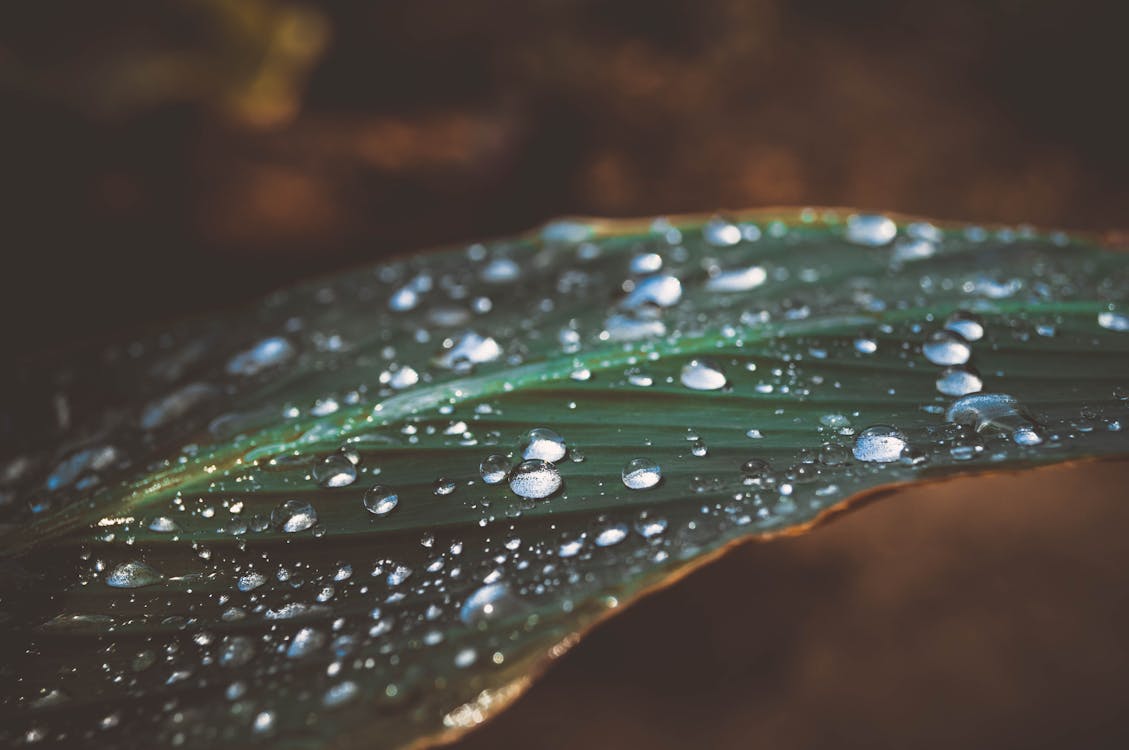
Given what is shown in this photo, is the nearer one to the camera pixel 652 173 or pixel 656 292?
pixel 656 292

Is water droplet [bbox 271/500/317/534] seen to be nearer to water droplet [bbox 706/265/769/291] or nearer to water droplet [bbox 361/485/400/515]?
water droplet [bbox 361/485/400/515]

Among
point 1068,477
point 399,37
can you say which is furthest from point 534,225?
point 1068,477

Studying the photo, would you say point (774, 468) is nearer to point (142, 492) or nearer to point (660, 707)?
point (142, 492)

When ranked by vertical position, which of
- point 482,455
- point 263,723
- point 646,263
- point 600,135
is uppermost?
point 600,135

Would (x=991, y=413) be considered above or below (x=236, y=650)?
above

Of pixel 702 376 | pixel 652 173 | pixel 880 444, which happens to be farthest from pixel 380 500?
pixel 652 173

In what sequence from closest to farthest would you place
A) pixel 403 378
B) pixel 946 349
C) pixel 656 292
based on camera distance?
pixel 946 349
pixel 403 378
pixel 656 292

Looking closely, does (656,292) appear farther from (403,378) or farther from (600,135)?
(600,135)
